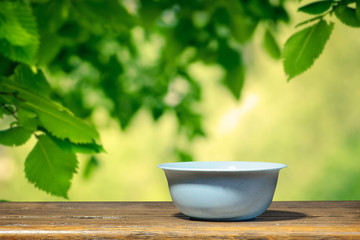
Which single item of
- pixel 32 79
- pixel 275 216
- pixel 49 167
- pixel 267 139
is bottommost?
pixel 275 216

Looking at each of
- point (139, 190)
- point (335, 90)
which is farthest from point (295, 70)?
point (335, 90)

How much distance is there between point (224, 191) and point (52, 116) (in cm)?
28

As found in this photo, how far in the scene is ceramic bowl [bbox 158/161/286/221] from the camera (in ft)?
2.30

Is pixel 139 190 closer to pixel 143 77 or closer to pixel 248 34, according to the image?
pixel 143 77

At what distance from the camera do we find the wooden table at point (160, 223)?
2.04ft

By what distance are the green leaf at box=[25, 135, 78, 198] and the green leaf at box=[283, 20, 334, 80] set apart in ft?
1.29

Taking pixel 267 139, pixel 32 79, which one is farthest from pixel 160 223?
pixel 267 139

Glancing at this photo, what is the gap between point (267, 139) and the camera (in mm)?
5785

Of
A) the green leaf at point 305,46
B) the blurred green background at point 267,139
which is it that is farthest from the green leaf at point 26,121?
the blurred green background at point 267,139

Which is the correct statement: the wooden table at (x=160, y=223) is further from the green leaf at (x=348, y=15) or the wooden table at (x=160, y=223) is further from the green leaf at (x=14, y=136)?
the green leaf at (x=348, y=15)

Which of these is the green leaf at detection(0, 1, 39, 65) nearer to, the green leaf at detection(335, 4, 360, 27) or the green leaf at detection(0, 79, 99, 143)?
the green leaf at detection(0, 79, 99, 143)

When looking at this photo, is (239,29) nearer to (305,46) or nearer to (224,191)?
(305,46)

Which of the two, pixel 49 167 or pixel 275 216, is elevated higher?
pixel 49 167

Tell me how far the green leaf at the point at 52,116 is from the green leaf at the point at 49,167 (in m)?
0.05
